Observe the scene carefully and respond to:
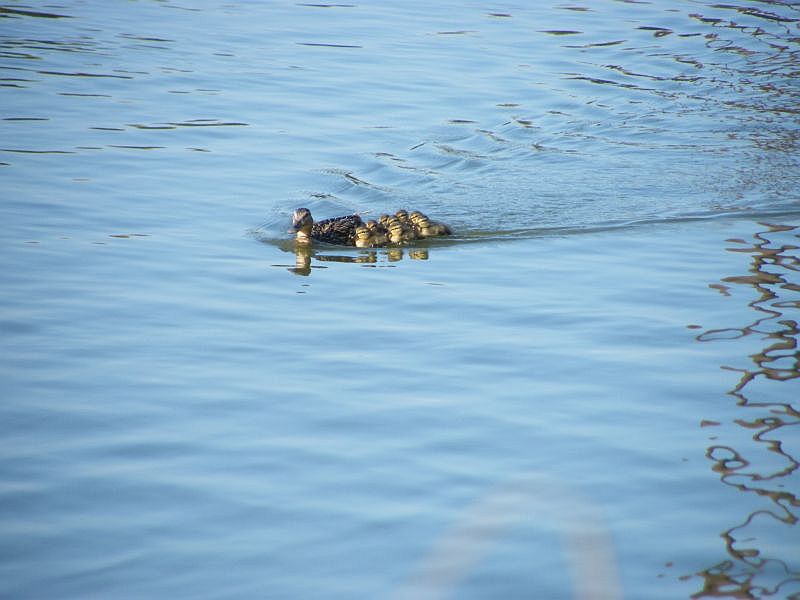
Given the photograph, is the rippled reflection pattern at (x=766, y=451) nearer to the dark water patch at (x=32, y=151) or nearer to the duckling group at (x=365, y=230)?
the duckling group at (x=365, y=230)

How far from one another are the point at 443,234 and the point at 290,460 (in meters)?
4.16

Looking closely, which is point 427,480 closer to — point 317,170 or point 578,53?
point 317,170

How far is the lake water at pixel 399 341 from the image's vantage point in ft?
13.6

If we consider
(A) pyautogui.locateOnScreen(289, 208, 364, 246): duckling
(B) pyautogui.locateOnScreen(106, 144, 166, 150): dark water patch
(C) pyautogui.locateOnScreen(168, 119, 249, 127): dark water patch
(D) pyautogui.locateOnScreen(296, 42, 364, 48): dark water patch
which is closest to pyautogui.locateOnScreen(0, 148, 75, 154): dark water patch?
(B) pyautogui.locateOnScreen(106, 144, 166, 150): dark water patch

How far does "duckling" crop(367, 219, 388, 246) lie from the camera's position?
8.40 m

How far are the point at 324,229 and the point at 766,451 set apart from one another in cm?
439

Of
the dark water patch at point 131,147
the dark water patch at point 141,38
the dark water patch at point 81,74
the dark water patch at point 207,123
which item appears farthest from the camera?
the dark water patch at point 141,38

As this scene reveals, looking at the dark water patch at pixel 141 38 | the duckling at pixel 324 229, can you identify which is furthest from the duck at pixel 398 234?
the dark water patch at pixel 141 38

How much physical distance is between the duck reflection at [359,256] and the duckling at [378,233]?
→ 66 mm

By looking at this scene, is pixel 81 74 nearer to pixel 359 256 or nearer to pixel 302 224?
pixel 302 224

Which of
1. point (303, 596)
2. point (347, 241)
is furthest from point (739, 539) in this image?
point (347, 241)

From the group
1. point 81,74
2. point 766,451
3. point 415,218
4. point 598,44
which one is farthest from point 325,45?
point 766,451

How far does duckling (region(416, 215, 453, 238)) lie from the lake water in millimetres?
220

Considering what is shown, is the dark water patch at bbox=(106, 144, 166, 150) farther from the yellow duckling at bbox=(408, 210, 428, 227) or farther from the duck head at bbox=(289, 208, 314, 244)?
the yellow duckling at bbox=(408, 210, 428, 227)
